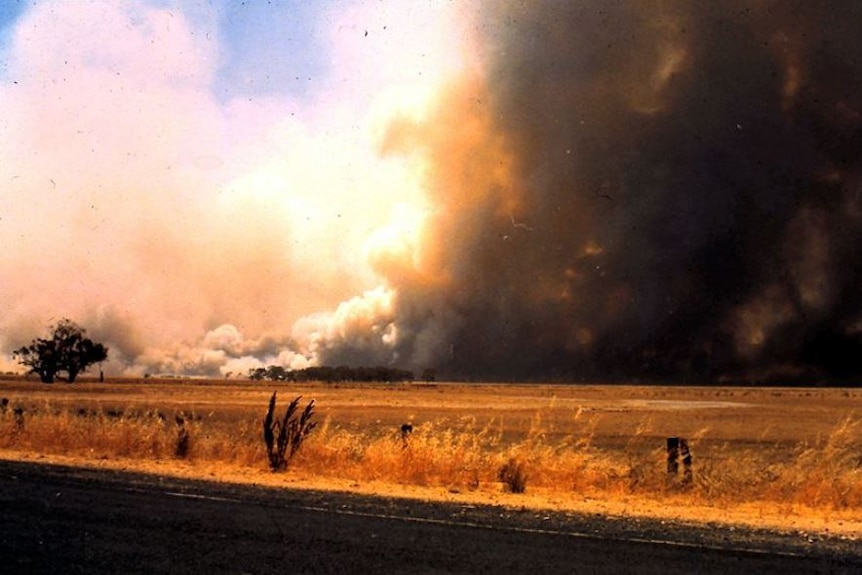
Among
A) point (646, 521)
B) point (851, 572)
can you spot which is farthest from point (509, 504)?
point (851, 572)

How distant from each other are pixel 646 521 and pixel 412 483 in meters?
5.63

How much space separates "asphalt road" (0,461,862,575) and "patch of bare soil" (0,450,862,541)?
1119mm

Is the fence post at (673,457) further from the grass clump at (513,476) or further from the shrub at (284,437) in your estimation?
the shrub at (284,437)

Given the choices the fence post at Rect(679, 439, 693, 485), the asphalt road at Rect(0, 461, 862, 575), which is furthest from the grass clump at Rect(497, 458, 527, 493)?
the asphalt road at Rect(0, 461, 862, 575)

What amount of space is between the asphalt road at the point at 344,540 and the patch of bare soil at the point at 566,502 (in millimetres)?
1119

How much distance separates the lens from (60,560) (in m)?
6.59

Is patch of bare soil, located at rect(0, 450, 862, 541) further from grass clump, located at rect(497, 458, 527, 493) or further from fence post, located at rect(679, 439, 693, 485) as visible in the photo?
fence post, located at rect(679, 439, 693, 485)

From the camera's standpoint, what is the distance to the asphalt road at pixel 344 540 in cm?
669

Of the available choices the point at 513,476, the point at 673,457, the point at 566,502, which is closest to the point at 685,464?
the point at 673,457

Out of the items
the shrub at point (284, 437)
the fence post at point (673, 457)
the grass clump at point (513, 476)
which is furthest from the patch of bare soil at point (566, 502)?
the fence post at point (673, 457)

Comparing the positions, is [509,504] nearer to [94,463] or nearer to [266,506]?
[266,506]

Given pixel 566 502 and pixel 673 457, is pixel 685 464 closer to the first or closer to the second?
pixel 673 457

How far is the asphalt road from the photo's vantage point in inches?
263

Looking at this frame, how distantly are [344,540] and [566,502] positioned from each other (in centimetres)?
577
